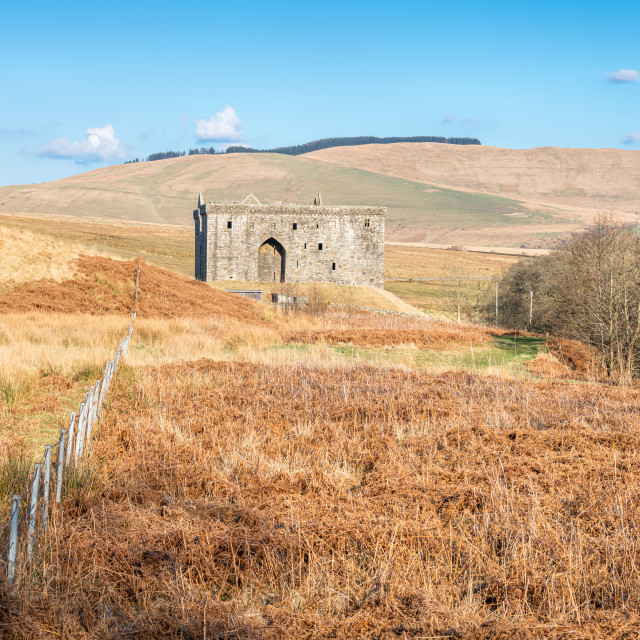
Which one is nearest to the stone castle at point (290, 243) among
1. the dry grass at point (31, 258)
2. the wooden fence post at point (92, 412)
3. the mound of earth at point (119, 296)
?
the mound of earth at point (119, 296)

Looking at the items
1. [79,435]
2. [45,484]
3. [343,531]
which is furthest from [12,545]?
[343,531]

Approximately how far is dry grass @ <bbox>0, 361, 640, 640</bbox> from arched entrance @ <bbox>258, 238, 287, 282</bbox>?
41.7m

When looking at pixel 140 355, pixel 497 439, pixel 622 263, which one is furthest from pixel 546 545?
pixel 622 263

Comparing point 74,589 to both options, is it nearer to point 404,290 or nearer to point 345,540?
point 345,540

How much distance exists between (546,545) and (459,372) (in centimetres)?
1046

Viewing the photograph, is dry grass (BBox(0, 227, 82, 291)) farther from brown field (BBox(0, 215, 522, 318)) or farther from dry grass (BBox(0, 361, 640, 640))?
dry grass (BBox(0, 361, 640, 640))

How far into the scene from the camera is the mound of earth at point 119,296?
79.5ft

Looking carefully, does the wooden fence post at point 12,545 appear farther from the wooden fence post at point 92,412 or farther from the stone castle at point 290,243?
the stone castle at point 290,243

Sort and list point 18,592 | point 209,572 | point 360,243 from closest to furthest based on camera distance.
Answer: point 18,592 < point 209,572 < point 360,243

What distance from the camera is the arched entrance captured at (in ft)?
170

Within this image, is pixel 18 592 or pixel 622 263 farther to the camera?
pixel 622 263

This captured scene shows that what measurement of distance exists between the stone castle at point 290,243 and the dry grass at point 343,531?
41.0 metres

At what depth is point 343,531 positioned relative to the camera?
19.1ft

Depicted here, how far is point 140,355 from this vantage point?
636 inches
